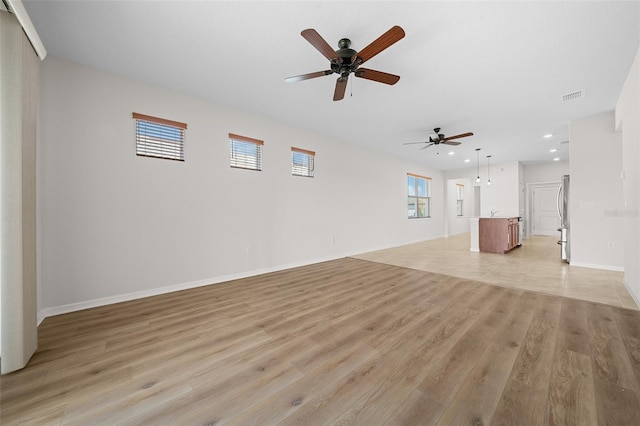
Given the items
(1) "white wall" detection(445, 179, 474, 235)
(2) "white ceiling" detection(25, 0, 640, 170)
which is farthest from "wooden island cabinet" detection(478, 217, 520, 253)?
(1) "white wall" detection(445, 179, 474, 235)

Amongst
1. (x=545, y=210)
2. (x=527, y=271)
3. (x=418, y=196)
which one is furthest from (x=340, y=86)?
(x=545, y=210)

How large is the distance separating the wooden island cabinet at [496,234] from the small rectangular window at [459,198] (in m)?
5.41

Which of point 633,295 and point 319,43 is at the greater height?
point 319,43

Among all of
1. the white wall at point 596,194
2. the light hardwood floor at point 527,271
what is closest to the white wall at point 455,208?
the light hardwood floor at point 527,271

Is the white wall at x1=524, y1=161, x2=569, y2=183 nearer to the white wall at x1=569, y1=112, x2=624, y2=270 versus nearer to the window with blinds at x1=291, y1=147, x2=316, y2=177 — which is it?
the white wall at x1=569, y1=112, x2=624, y2=270

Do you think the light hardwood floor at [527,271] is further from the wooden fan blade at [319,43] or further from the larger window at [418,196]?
the wooden fan blade at [319,43]

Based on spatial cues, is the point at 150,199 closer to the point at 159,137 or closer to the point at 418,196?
the point at 159,137

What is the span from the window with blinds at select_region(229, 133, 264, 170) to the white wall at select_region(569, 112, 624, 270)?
6.05 meters

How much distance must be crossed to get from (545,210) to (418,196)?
504 cm

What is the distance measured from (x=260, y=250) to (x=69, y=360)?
2726 mm

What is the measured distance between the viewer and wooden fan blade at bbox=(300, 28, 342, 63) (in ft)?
6.28

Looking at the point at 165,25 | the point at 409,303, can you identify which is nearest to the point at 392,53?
the point at 165,25

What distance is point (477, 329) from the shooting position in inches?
87.6

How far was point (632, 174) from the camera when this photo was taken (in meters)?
2.90
